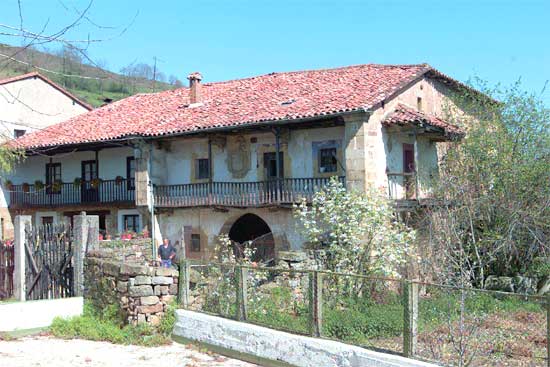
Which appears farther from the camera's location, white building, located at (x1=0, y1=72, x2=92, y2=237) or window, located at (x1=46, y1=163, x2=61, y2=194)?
white building, located at (x1=0, y1=72, x2=92, y2=237)

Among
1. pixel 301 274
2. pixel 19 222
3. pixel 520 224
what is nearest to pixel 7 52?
pixel 301 274

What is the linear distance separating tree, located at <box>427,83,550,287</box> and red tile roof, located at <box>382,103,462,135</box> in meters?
2.21

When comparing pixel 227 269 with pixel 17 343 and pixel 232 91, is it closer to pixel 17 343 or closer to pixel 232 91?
pixel 17 343

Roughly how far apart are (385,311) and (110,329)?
465cm

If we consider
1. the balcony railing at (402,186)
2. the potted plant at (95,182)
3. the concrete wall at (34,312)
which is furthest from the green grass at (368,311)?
the potted plant at (95,182)

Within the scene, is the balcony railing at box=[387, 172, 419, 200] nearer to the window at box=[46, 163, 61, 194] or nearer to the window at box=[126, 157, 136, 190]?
the window at box=[126, 157, 136, 190]

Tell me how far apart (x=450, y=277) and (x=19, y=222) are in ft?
28.5

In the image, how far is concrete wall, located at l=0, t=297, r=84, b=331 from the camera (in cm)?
1089

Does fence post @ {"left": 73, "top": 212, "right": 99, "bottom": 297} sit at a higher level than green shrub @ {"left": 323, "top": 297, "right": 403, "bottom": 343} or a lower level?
higher

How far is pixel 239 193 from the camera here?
2144cm

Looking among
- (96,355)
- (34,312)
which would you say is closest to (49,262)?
(34,312)

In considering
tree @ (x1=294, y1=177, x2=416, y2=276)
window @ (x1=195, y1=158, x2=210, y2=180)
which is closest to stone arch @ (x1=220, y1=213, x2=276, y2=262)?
window @ (x1=195, y1=158, x2=210, y2=180)

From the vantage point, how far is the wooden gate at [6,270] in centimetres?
1336

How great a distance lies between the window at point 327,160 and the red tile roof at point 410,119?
1.90 m
